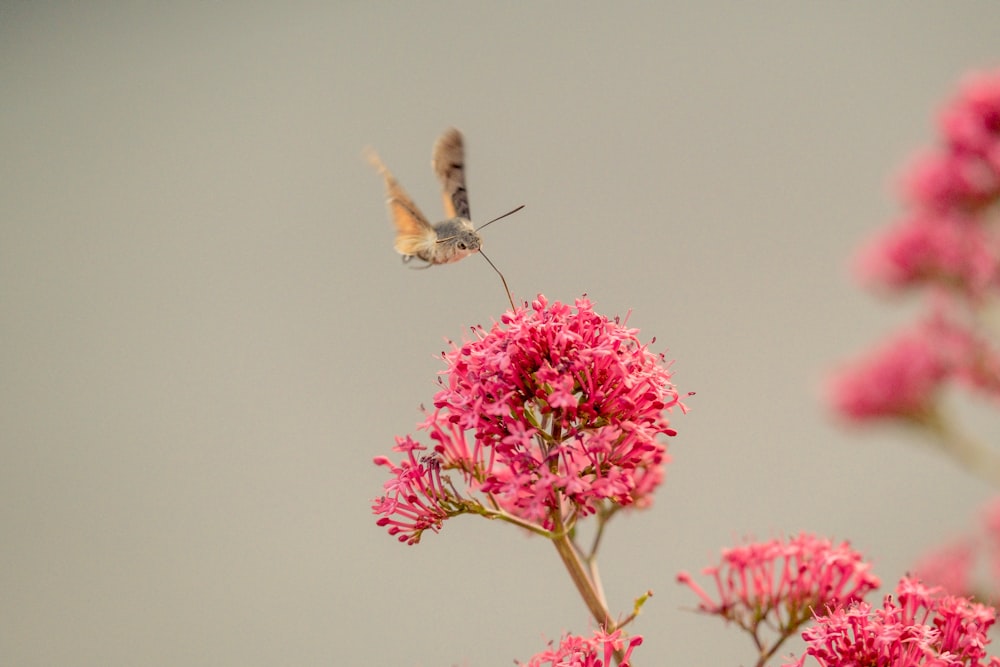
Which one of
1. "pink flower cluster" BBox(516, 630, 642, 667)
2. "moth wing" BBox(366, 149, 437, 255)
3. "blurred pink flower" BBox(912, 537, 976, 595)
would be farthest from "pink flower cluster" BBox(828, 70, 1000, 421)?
"pink flower cluster" BBox(516, 630, 642, 667)

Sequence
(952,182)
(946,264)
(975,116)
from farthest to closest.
A: (946,264), (952,182), (975,116)

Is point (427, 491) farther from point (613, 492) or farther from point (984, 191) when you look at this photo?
point (984, 191)

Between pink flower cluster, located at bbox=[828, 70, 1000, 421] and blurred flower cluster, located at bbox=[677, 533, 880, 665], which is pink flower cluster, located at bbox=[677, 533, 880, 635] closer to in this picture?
blurred flower cluster, located at bbox=[677, 533, 880, 665]

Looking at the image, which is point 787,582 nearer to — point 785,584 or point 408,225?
point 785,584

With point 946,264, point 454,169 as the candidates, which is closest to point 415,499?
point 454,169

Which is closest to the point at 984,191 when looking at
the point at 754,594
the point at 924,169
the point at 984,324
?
the point at 924,169

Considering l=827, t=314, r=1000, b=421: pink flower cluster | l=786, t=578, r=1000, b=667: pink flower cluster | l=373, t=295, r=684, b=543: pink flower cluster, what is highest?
l=827, t=314, r=1000, b=421: pink flower cluster
